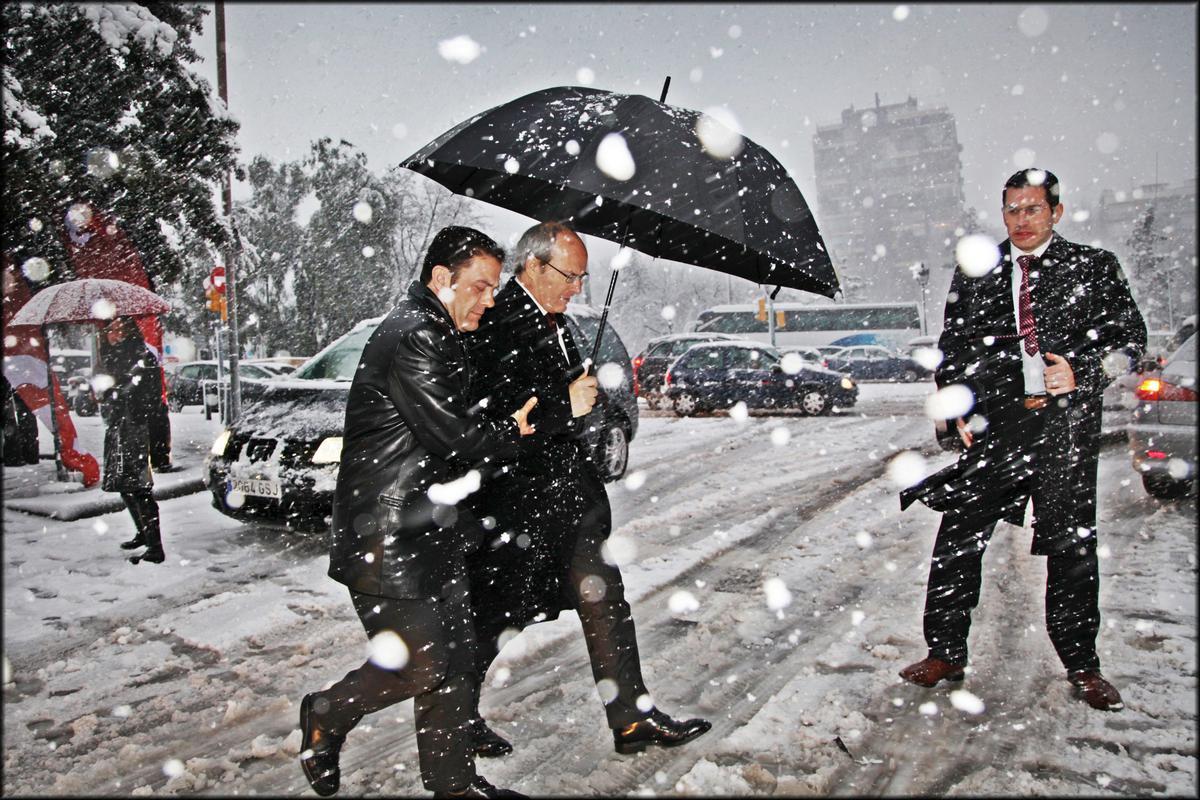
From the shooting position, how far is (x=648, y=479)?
28.4 feet

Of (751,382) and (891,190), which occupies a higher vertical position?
(891,190)

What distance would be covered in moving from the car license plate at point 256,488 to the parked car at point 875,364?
2890 centimetres

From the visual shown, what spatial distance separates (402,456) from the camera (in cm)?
228

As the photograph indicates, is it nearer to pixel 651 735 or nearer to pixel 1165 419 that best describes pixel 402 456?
pixel 651 735

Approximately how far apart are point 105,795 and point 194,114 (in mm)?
8456

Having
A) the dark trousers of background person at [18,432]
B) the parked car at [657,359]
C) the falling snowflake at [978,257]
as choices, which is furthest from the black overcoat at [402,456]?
the parked car at [657,359]

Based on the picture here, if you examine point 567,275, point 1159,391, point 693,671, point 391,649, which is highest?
point 567,275

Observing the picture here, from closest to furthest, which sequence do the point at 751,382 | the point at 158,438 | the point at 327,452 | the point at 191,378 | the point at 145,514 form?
the point at 145,514 → the point at 327,452 → the point at 158,438 → the point at 751,382 → the point at 191,378

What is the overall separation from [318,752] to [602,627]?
102 centimetres

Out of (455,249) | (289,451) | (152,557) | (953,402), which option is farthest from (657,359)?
(455,249)

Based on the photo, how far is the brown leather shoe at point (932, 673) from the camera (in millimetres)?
3213

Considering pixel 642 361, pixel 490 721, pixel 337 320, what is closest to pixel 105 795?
pixel 490 721

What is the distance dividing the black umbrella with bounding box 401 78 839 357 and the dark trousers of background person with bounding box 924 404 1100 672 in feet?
3.31

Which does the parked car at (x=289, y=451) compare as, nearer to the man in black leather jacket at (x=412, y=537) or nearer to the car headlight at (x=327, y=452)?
the car headlight at (x=327, y=452)
